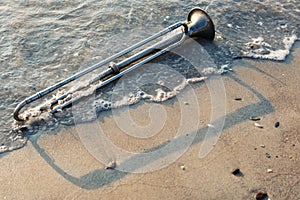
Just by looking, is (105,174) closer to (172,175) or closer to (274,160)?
(172,175)

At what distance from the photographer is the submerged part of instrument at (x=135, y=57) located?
356cm

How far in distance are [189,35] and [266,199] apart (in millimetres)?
2301

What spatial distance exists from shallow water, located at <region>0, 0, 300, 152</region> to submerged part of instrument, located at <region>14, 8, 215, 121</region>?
0.39ft

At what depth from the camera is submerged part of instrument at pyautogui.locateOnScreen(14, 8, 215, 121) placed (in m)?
3.56

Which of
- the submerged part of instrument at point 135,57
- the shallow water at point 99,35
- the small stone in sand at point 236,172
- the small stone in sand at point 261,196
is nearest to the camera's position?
the small stone in sand at point 261,196

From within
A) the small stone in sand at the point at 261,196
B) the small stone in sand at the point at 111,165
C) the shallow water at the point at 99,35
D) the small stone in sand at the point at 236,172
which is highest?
the shallow water at the point at 99,35

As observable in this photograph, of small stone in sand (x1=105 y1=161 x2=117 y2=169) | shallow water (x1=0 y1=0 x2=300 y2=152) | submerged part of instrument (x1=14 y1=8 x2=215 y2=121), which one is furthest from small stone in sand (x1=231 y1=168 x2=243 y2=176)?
submerged part of instrument (x1=14 y1=8 x2=215 y2=121)

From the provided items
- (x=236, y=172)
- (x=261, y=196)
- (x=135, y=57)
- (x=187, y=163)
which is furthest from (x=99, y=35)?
(x=261, y=196)

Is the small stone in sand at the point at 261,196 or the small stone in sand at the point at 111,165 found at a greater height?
the small stone in sand at the point at 111,165

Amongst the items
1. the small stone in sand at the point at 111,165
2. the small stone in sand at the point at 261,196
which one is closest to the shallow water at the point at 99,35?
the small stone in sand at the point at 111,165

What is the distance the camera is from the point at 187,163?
305 centimetres

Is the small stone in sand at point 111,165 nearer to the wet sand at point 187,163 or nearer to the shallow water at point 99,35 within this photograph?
the wet sand at point 187,163

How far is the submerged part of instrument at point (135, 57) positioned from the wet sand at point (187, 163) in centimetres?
40

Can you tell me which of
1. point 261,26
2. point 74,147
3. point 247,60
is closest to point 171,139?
point 74,147
